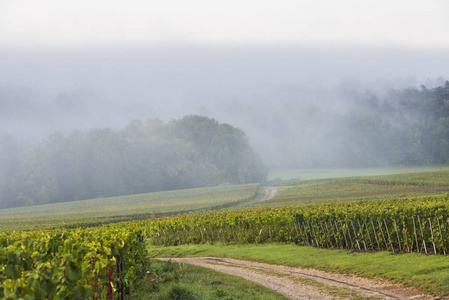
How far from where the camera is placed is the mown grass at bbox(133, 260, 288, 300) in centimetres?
1401

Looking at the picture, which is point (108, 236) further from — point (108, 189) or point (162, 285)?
point (108, 189)

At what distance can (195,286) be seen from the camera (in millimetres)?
16781

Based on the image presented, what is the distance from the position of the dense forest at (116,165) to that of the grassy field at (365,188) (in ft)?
122

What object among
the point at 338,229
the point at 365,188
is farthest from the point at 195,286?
the point at 365,188

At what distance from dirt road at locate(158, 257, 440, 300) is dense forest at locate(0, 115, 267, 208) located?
102702 millimetres

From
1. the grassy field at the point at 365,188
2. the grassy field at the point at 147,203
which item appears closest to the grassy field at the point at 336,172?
the grassy field at the point at 147,203

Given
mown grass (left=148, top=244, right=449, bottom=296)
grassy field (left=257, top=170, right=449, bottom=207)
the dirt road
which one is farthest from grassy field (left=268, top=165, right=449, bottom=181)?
the dirt road

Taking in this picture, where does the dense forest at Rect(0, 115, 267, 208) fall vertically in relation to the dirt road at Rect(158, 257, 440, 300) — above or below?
above

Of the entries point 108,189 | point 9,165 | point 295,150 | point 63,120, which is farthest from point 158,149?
point 63,120

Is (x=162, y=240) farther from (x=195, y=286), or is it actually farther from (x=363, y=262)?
(x=195, y=286)

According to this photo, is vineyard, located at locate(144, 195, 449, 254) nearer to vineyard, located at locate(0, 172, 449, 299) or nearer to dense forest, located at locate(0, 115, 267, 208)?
vineyard, located at locate(0, 172, 449, 299)

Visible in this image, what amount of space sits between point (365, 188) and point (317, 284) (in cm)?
7463

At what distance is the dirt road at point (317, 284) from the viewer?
15.8 m

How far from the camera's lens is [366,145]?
6260 inches
